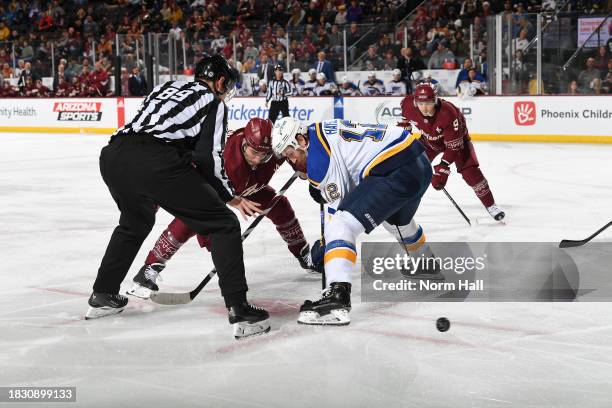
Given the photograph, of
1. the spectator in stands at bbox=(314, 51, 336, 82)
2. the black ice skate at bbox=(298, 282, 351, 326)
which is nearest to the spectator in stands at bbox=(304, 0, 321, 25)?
the spectator in stands at bbox=(314, 51, 336, 82)

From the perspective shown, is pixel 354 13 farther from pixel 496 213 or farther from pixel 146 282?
pixel 146 282

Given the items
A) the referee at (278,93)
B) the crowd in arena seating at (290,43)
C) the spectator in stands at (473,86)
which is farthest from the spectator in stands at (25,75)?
the spectator in stands at (473,86)

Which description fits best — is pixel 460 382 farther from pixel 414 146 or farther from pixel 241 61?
pixel 241 61

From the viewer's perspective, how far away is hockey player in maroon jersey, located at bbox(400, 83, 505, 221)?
6.49 metres

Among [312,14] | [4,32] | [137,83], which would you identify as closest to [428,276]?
[137,83]

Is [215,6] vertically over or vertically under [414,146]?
over

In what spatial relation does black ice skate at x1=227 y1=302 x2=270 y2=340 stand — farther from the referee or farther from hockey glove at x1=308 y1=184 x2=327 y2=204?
the referee

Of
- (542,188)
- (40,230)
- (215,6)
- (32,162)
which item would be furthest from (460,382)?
(215,6)

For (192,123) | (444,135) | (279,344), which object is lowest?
(279,344)

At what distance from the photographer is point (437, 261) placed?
4.64 meters

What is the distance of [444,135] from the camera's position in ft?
21.6

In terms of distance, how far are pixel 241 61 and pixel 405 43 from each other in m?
3.05

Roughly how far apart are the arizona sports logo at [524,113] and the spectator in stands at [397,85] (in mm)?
1767

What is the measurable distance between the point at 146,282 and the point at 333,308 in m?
1.09
